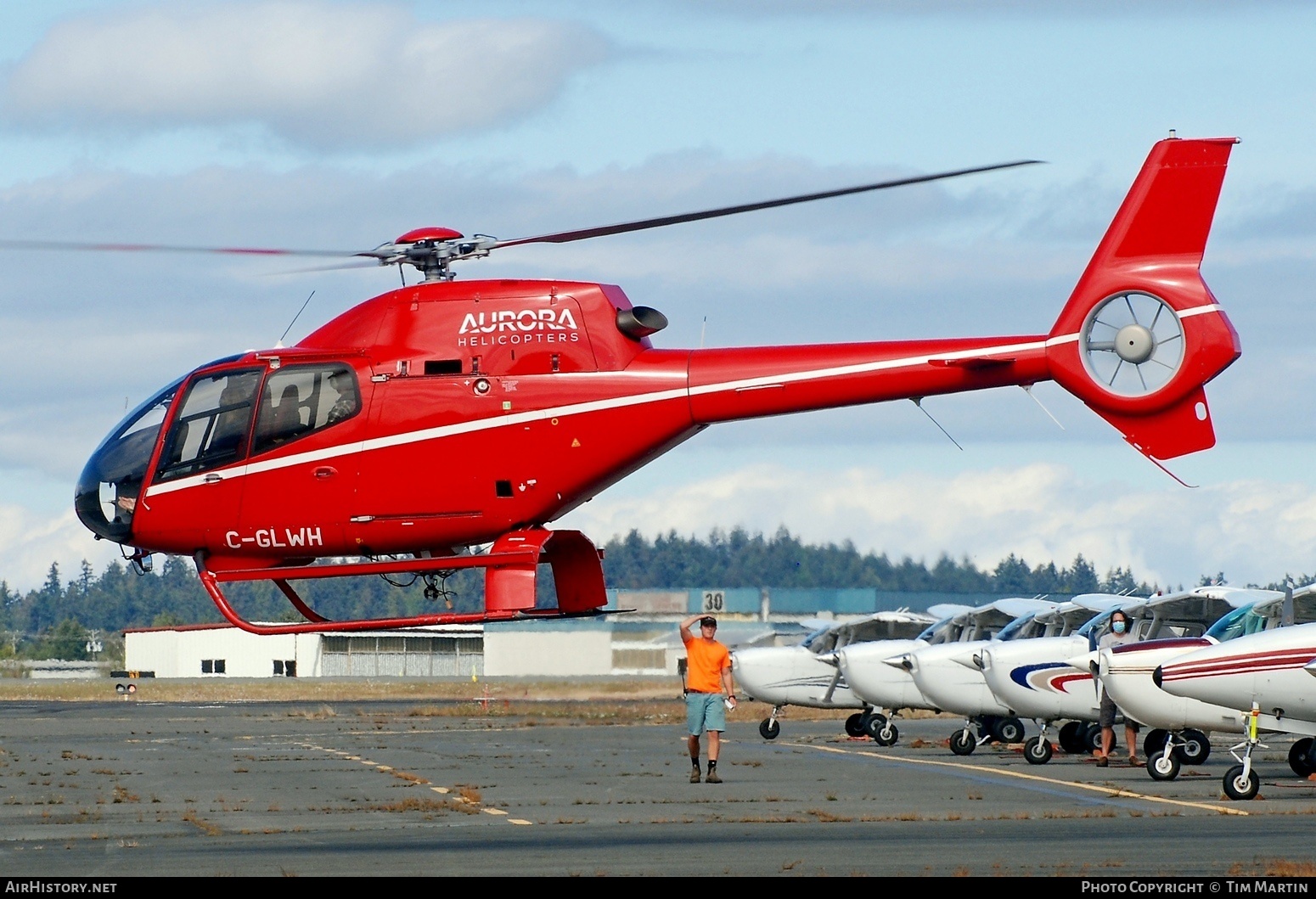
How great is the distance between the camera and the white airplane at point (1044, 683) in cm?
2167

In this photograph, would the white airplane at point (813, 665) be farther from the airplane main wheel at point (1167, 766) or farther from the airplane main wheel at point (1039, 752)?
the airplane main wheel at point (1167, 766)

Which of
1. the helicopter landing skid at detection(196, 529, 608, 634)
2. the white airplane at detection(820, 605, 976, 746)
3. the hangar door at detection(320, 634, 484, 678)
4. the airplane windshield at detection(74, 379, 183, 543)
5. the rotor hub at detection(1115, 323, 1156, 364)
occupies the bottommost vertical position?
the hangar door at detection(320, 634, 484, 678)

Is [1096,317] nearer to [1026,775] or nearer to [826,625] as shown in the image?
[1026,775]

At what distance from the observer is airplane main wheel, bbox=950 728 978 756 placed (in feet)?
77.6

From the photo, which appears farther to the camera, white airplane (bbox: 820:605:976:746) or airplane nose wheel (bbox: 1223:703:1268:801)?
white airplane (bbox: 820:605:976:746)

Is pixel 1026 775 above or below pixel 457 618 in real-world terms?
below

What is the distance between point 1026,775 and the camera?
64.2 feet

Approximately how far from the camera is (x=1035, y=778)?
1928cm

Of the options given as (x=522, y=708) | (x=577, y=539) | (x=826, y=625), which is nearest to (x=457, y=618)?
(x=577, y=539)

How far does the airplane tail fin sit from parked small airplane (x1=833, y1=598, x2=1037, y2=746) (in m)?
12.3

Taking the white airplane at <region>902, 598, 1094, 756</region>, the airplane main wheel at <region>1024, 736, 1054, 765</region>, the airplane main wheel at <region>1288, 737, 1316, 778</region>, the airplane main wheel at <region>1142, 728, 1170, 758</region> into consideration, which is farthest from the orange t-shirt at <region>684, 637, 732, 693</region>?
the white airplane at <region>902, 598, 1094, 756</region>

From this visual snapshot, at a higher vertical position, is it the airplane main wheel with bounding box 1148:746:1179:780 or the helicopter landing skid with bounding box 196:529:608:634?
the helicopter landing skid with bounding box 196:529:608:634

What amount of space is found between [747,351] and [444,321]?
2.30m

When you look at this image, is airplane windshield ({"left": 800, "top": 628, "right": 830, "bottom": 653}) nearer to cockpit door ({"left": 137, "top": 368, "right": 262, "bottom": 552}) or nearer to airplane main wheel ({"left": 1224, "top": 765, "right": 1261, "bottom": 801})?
airplane main wheel ({"left": 1224, "top": 765, "right": 1261, "bottom": 801})
